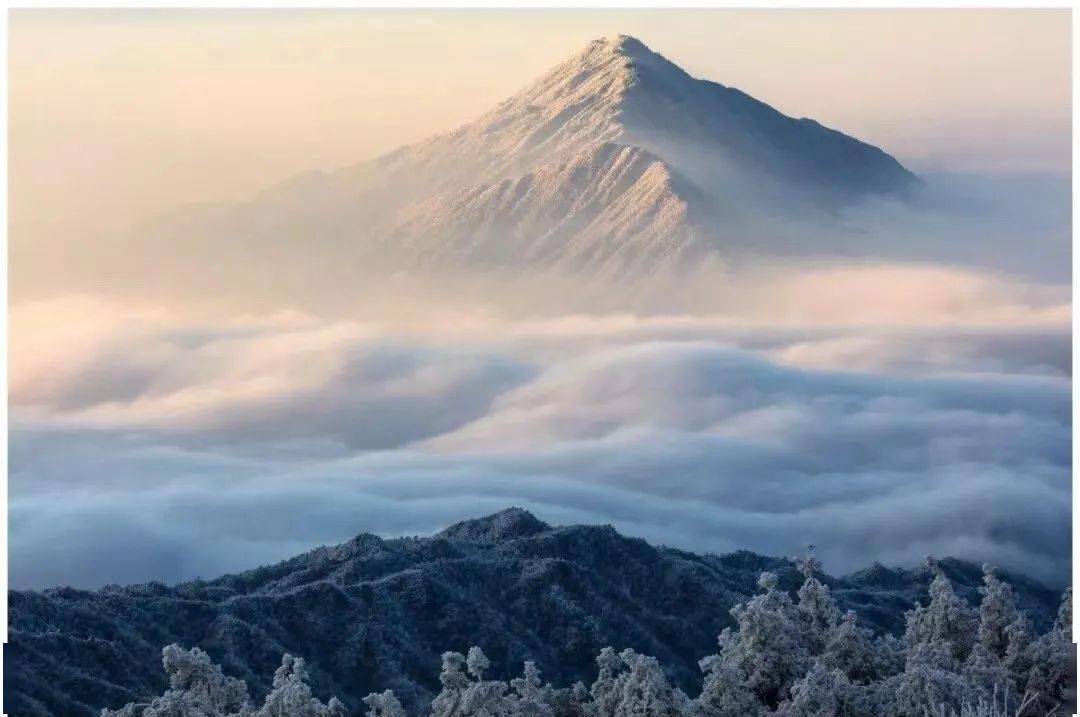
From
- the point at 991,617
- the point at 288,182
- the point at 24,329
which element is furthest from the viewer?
the point at 288,182

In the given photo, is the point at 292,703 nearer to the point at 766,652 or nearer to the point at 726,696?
the point at 726,696

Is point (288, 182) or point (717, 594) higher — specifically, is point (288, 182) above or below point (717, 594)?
above

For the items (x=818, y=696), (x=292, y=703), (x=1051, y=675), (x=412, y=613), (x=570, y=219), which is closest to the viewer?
(x=292, y=703)

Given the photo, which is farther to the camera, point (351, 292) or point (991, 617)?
point (351, 292)

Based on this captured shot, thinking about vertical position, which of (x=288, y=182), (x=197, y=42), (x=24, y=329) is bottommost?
(x=24, y=329)

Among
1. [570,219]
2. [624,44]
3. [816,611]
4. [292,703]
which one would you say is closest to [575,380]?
[570,219]

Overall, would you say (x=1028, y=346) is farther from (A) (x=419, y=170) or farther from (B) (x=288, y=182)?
(B) (x=288, y=182)

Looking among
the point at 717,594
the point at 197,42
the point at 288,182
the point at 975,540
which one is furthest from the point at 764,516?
the point at 197,42
